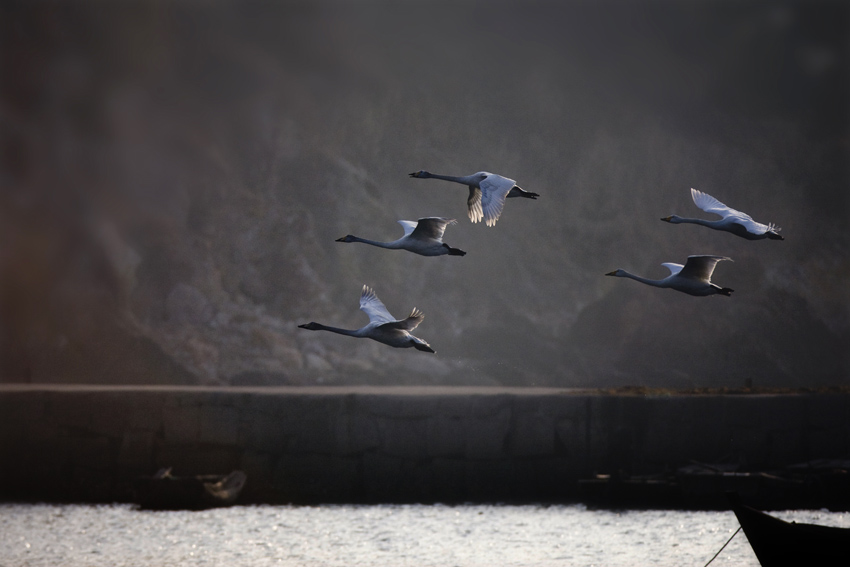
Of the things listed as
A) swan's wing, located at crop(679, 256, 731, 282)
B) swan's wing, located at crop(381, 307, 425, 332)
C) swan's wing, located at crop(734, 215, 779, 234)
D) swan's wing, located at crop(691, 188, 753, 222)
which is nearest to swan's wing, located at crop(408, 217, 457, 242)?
swan's wing, located at crop(381, 307, 425, 332)

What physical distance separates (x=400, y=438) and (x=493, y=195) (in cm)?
999

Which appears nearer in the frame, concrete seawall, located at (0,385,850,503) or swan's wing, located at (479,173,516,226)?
swan's wing, located at (479,173,516,226)

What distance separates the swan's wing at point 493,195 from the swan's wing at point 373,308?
169 centimetres

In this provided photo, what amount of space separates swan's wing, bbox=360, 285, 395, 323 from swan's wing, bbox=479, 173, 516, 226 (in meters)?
1.69

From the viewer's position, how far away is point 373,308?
8.85 m

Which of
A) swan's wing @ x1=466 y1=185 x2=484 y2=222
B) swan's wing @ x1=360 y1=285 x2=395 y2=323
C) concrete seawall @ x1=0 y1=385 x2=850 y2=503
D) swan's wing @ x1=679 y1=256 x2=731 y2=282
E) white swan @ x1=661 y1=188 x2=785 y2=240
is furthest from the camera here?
concrete seawall @ x1=0 y1=385 x2=850 y2=503

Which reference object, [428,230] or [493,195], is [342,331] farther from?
[493,195]

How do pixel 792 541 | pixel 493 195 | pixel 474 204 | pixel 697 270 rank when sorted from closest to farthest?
pixel 493 195 → pixel 697 270 → pixel 474 204 → pixel 792 541

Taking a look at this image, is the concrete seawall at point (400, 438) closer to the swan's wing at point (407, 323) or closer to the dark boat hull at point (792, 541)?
the dark boat hull at point (792, 541)

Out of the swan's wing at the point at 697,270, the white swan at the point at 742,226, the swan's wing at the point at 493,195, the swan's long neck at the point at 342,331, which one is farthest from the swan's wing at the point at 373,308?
the white swan at the point at 742,226

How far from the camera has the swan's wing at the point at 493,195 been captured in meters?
6.76

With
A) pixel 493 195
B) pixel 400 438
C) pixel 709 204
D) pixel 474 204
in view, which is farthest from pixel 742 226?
pixel 400 438

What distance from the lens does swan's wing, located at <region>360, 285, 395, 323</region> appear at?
850 centimetres

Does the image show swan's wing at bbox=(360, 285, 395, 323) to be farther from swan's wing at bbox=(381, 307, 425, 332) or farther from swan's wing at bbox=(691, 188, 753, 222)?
swan's wing at bbox=(691, 188, 753, 222)
